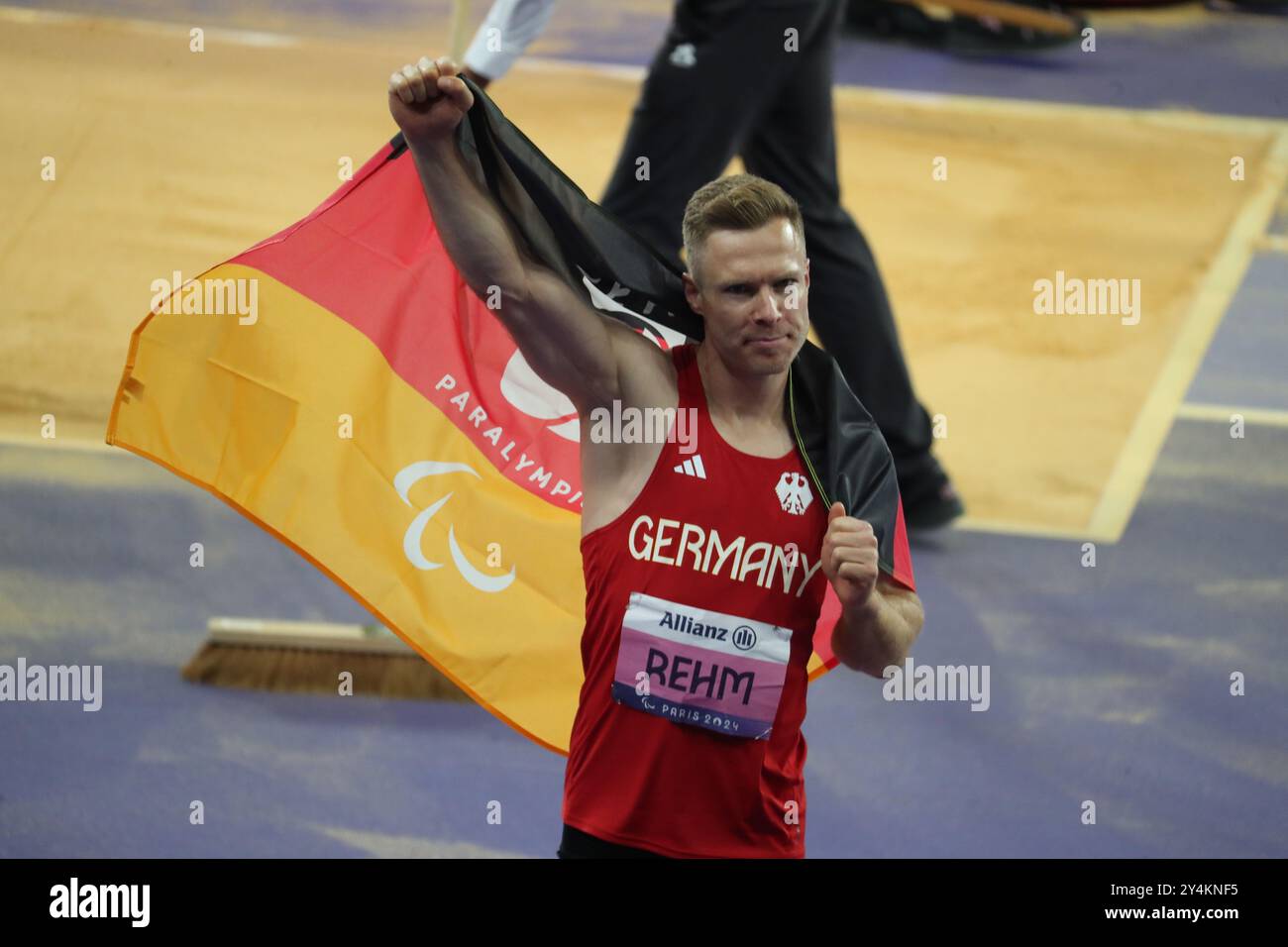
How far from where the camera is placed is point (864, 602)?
2881 mm

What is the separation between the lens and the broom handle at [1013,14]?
449 inches

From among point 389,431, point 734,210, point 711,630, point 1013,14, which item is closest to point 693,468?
point 711,630

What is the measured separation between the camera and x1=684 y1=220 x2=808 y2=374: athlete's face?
9.53 ft

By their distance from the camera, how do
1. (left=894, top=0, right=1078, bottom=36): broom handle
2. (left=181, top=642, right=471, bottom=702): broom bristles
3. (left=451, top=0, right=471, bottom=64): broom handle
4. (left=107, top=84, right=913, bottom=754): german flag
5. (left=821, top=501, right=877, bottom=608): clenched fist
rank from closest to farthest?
(left=821, top=501, right=877, bottom=608): clenched fist
(left=107, top=84, right=913, bottom=754): german flag
(left=451, top=0, right=471, bottom=64): broom handle
(left=181, top=642, right=471, bottom=702): broom bristles
(left=894, top=0, right=1078, bottom=36): broom handle

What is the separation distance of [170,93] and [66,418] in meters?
3.56

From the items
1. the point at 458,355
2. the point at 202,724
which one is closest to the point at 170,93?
the point at 202,724

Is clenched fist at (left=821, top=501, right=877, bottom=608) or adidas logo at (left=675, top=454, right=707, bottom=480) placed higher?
adidas logo at (left=675, top=454, right=707, bottom=480)

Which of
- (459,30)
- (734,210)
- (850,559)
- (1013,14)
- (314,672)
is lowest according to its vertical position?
(314,672)

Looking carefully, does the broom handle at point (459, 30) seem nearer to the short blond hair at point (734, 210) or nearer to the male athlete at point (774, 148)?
the male athlete at point (774, 148)

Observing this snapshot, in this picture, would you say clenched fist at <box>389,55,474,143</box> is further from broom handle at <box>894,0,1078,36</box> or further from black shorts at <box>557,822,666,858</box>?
broom handle at <box>894,0,1078,36</box>

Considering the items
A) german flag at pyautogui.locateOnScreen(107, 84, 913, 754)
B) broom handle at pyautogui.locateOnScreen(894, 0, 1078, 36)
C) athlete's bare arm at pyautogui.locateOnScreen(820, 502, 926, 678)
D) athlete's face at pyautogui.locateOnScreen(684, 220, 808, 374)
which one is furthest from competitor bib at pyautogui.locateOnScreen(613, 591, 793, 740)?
broom handle at pyautogui.locateOnScreen(894, 0, 1078, 36)

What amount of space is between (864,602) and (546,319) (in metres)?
0.75

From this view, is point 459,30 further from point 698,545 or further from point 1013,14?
point 1013,14

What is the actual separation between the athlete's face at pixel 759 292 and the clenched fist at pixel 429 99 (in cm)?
49
